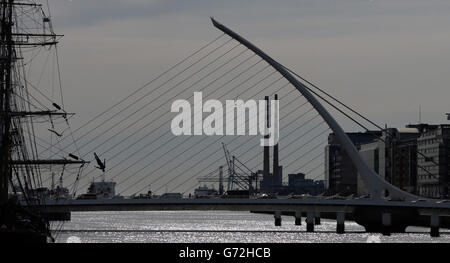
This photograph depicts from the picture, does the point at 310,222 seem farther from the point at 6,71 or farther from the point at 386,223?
the point at 6,71

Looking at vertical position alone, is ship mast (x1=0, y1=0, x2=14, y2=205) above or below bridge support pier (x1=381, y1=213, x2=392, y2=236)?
above

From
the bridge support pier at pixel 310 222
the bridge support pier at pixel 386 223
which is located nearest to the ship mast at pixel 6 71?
the bridge support pier at pixel 386 223

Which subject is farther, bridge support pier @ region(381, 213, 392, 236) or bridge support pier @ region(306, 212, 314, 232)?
bridge support pier @ region(306, 212, 314, 232)

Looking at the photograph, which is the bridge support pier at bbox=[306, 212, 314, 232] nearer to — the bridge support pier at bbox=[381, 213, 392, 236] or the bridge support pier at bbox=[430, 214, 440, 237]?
the bridge support pier at bbox=[381, 213, 392, 236]

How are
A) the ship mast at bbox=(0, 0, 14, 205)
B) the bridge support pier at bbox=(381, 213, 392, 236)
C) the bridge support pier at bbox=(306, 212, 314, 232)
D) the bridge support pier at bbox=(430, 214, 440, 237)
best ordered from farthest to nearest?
the bridge support pier at bbox=(306, 212, 314, 232) < the bridge support pier at bbox=(381, 213, 392, 236) < the bridge support pier at bbox=(430, 214, 440, 237) < the ship mast at bbox=(0, 0, 14, 205)

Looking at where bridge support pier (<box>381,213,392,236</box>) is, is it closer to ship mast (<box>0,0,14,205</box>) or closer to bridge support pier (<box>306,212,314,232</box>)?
bridge support pier (<box>306,212,314,232</box>)

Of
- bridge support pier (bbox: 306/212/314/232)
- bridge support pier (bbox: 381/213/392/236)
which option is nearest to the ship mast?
bridge support pier (bbox: 381/213/392/236)

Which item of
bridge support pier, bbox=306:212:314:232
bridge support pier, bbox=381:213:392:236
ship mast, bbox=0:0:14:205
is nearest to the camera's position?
ship mast, bbox=0:0:14:205

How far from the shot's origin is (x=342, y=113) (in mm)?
154750

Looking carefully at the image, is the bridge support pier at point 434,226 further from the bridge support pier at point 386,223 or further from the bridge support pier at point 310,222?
the bridge support pier at point 310,222

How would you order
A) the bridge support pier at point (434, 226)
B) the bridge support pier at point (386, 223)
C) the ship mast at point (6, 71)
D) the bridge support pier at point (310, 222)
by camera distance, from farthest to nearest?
the bridge support pier at point (310, 222)
the bridge support pier at point (386, 223)
the bridge support pier at point (434, 226)
the ship mast at point (6, 71)
